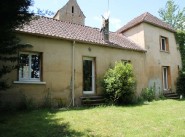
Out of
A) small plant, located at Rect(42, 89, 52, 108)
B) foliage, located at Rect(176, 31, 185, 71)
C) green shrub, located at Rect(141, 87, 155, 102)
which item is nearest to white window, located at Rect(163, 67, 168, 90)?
foliage, located at Rect(176, 31, 185, 71)

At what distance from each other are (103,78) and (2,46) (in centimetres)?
790

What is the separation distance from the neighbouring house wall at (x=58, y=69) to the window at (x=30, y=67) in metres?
0.34

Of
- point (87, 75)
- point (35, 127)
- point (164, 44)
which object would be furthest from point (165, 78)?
point (35, 127)

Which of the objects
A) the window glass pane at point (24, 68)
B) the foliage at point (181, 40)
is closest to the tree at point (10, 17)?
the window glass pane at point (24, 68)

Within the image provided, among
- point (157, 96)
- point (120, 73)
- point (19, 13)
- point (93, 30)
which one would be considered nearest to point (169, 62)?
point (157, 96)

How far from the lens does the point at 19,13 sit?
7520mm

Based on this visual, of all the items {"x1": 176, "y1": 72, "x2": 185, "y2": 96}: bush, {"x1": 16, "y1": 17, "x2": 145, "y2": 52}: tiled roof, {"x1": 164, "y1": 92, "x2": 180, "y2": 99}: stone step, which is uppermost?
{"x1": 16, "y1": 17, "x2": 145, "y2": 52}: tiled roof

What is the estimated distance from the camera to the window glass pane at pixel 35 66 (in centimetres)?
1243

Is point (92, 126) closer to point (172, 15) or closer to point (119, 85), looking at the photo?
point (119, 85)

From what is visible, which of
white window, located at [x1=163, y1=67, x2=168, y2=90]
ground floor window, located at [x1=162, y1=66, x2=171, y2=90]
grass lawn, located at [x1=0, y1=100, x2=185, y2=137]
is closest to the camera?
grass lawn, located at [x1=0, y1=100, x2=185, y2=137]

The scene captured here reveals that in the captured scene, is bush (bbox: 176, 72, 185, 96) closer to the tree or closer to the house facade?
the house facade

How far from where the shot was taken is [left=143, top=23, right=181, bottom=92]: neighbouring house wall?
1907 centimetres

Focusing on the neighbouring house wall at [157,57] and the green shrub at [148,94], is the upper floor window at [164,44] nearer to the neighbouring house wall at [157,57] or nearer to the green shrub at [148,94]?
the neighbouring house wall at [157,57]

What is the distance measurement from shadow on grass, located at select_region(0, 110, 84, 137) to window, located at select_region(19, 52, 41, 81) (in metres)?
3.36
